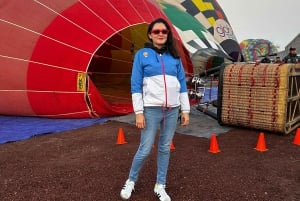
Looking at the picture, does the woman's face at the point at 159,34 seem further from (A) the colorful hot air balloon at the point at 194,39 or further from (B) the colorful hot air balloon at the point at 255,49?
(B) the colorful hot air balloon at the point at 255,49

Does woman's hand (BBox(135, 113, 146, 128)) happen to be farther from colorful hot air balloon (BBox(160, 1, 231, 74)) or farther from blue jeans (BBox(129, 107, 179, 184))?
colorful hot air balloon (BBox(160, 1, 231, 74))

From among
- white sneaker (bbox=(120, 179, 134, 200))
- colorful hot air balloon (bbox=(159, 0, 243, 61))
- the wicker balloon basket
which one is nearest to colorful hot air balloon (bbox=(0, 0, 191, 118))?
the wicker balloon basket

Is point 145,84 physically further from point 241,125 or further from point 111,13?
point 111,13

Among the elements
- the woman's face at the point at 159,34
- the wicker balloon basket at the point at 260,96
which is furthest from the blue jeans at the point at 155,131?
the wicker balloon basket at the point at 260,96

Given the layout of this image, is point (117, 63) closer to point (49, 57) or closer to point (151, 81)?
point (49, 57)

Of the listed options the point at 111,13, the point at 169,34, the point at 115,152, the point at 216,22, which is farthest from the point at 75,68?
the point at 216,22

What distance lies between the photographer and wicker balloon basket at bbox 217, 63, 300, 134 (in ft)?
19.1

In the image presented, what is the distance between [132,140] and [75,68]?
7.14ft

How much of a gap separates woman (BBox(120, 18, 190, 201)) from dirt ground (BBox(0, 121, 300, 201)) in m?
0.61

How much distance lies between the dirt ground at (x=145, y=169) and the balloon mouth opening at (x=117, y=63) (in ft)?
13.9

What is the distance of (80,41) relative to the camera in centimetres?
712

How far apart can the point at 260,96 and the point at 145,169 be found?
2.85 metres

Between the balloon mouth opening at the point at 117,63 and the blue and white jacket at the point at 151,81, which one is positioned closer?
the blue and white jacket at the point at 151,81

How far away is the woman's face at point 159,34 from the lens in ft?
10.2
